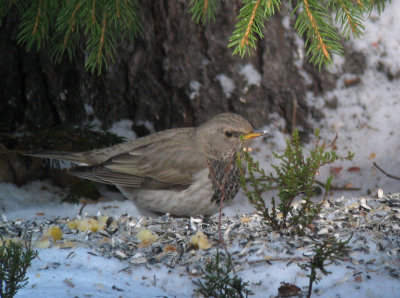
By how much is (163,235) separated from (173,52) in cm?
223

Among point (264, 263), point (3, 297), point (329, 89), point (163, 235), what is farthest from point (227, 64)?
point (3, 297)

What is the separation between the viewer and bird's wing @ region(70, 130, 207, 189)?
4.86 meters

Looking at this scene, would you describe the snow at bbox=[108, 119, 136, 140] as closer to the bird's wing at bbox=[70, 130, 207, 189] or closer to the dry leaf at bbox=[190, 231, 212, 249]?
the bird's wing at bbox=[70, 130, 207, 189]

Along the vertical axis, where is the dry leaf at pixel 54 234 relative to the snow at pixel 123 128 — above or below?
below

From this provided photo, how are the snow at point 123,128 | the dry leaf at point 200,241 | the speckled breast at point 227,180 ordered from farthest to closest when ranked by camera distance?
→ the snow at point 123,128, the speckled breast at point 227,180, the dry leaf at point 200,241

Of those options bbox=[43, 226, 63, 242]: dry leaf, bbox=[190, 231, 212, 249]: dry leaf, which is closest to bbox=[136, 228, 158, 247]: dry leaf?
bbox=[190, 231, 212, 249]: dry leaf

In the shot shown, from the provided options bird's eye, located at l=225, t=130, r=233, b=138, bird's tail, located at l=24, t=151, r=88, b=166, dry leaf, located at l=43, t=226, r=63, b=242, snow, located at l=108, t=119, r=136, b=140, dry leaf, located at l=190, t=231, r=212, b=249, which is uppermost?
snow, located at l=108, t=119, r=136, b=140

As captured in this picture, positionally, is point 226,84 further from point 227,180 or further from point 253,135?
point 227,180

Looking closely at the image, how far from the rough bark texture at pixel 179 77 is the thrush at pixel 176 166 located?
767mm

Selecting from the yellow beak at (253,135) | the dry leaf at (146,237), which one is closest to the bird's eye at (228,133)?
the yellow beak at (253,135)

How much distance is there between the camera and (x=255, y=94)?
228 inches

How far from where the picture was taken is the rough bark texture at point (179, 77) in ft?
18.4

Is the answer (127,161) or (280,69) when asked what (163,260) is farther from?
(280,69)

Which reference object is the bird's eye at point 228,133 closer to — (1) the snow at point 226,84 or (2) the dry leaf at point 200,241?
(1) the snow at point 226,84
